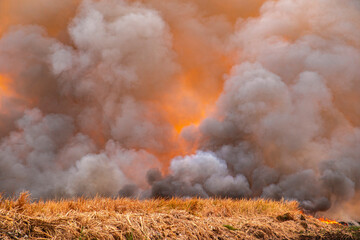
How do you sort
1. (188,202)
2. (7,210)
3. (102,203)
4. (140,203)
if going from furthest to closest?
1. (188,202)
2. (140,203)
3. (102,203)
4. (7,210)

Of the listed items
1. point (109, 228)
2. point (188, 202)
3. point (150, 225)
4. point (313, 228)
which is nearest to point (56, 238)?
point (109, 228)

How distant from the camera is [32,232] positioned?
9.39 metres

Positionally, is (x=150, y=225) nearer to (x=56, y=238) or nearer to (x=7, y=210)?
(x=56, y=238)

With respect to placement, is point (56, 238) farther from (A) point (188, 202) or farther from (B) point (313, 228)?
(B) point (313, 228)

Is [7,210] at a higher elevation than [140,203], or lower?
lower

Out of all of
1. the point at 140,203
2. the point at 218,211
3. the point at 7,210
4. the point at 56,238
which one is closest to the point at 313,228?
the point at 218,211

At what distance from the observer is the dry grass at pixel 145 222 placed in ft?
31.9

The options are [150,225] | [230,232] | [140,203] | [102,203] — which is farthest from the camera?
[140,203]

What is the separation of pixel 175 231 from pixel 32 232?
193 inches

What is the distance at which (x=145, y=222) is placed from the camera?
11.8 metres

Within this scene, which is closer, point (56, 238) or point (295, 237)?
point (56, 238)

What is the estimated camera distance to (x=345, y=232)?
1855cm

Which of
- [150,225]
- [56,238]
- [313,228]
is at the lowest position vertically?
[56,238]

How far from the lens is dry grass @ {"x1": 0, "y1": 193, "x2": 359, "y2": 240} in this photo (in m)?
9.73
